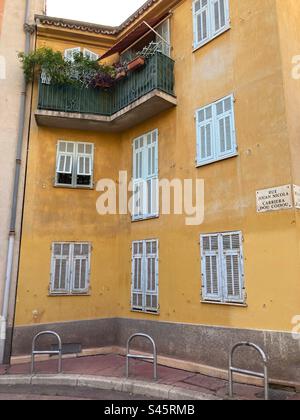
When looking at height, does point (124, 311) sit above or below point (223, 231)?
below

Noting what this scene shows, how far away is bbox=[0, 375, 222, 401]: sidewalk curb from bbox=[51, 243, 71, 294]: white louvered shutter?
Answer: 2.70m

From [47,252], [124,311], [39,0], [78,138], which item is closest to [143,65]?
[78,138]

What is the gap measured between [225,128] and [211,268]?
3363 millimetres

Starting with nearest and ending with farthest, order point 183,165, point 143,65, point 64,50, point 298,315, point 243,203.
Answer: point 298,315, point 243,203, point 183,165, point 143,65, point 64,50

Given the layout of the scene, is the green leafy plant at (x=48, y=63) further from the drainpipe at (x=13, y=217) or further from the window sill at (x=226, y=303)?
the window sill at (x=226, y=303)

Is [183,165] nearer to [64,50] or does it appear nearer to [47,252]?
[47,252]

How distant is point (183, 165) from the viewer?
9539mm

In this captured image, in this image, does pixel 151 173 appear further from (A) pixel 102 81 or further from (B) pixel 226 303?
(B) pixel 226 303

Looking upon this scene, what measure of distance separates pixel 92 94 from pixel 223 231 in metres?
6.14

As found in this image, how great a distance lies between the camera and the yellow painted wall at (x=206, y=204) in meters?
7.37

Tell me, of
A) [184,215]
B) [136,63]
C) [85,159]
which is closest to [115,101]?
[136,63]

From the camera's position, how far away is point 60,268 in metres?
10.5

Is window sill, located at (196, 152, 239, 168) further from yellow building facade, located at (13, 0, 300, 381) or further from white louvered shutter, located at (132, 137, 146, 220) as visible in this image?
white louvered shutter, located at (132, 137, 146, 220)

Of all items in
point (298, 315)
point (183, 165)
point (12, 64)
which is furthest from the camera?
point (12, 64)
